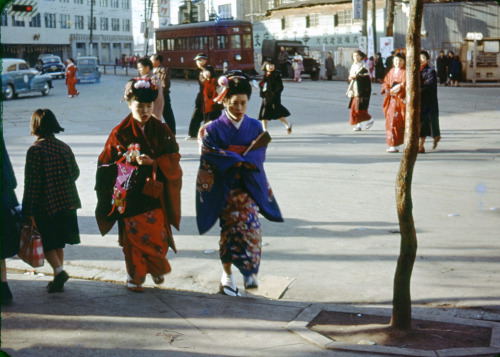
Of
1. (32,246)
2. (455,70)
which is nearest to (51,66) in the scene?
(455,70)

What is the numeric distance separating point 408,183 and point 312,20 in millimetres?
43099

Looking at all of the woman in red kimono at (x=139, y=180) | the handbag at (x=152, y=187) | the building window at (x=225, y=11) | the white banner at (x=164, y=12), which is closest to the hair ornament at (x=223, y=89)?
the woman in red kimono at (x=139, y=180)

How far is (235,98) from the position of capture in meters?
5.04

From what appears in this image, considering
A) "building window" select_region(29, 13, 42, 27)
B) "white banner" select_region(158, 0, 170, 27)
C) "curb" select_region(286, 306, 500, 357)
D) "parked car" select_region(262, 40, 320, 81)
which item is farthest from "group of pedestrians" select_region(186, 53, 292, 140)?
"building window" select_region(29, 13, 42, 27)

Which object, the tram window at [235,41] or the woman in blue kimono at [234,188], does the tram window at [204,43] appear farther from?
the woman in blue kimono at [234,188]

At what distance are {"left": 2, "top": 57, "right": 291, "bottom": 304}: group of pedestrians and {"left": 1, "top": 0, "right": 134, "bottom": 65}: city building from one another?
56.6 meters

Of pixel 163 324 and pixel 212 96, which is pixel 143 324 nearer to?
pixel 163 324

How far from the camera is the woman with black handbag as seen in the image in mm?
4871

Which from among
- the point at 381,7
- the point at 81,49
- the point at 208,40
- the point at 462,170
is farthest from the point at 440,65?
the point at 81,49

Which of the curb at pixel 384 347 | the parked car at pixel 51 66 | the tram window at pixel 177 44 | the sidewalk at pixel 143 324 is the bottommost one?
the curb at pixel 384 347

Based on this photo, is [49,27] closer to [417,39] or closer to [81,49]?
[81,49]

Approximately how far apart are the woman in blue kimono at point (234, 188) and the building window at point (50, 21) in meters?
71.7

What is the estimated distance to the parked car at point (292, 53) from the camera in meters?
39.9

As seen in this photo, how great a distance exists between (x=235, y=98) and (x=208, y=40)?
3396 centimetres
